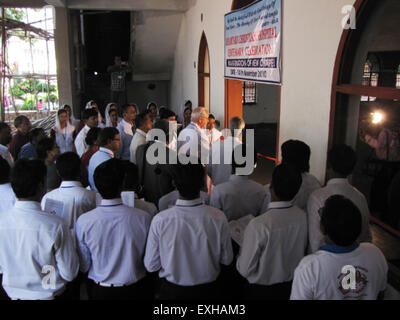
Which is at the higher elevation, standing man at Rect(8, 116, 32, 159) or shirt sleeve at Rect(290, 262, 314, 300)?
standing man at Rect(8, 116, 32, 159)

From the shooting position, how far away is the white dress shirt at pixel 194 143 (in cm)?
478

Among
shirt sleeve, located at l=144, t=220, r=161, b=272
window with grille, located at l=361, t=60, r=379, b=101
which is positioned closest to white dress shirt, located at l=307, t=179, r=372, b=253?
shirt sleeve, located at l=144, t=220, r=161, b=272

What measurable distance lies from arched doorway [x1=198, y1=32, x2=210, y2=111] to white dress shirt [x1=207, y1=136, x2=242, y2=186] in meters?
4.33

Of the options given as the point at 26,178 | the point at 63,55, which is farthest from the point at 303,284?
the point at 63,55

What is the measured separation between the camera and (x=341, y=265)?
1.54 metres

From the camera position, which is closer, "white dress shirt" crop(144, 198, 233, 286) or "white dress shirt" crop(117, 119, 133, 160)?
"white dress shirt" crop(144, 198, 233, 286)

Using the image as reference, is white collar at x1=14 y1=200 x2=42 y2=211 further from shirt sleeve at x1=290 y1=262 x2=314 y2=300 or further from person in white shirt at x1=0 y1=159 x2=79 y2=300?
shirt sleeve at x1=290 y1=262 x2=314 y2=300

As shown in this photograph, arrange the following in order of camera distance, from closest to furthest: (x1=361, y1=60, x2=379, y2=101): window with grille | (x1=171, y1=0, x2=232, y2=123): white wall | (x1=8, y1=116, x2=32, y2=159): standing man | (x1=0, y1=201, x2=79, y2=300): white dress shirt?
(x1=0, y1=201, x2=79, y2=300): white dress shirt → (x1=361, y1=60, x2=379, y2=101): window with grille → (x1=8, y1=116, x2=32, y2=159): standing man → (x1=171, y1=0, x2=232, y2=123): white wall

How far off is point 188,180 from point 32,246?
93 centimetres

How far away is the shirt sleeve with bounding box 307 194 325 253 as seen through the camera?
2.02 m

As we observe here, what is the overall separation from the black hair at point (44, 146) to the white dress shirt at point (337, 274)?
2.65m

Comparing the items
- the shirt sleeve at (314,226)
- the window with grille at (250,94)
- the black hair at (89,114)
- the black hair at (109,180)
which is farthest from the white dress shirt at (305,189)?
the window with grille at (250,94)
